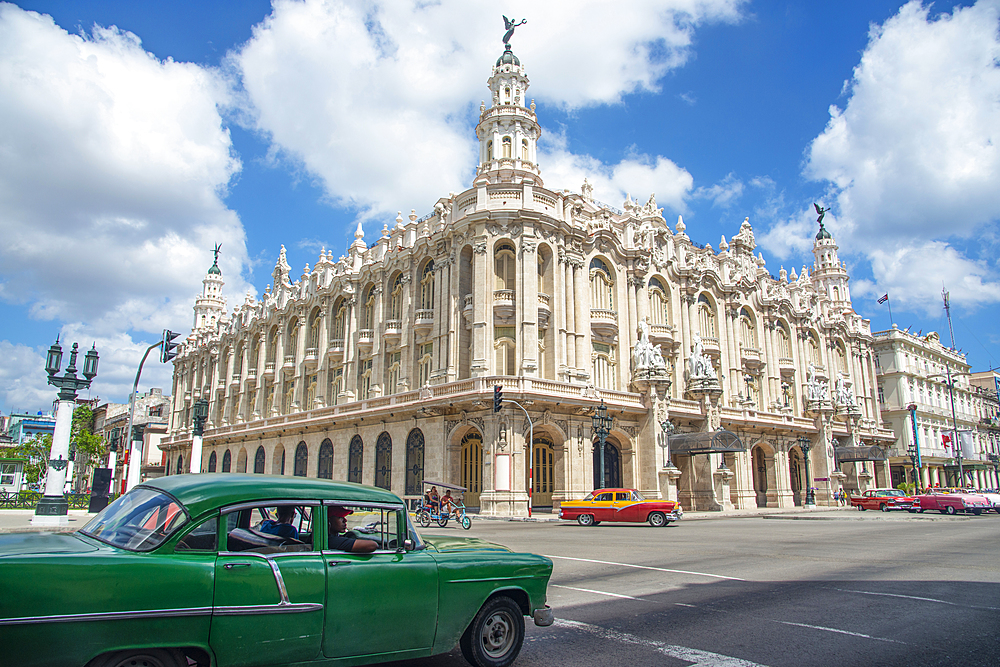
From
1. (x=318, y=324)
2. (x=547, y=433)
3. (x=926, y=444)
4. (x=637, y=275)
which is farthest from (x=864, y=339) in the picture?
(x=318, y=324)

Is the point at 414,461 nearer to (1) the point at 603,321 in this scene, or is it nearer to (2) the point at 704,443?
(1) the point at 603,321

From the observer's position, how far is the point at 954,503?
35656mm

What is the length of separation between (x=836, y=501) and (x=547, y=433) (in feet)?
90.1

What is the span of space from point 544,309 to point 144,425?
62843 mm

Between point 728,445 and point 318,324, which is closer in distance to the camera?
point 728,445

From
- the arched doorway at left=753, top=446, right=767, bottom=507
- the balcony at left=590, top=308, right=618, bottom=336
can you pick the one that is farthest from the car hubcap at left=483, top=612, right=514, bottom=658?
the arched doorway at left=753, top=446, right=767, bottom=507

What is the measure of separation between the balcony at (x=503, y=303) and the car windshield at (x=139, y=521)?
95.9 ft

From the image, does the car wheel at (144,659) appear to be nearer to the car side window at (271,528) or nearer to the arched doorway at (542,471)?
the car side window at (271,528)

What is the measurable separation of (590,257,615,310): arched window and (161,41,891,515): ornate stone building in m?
0.13

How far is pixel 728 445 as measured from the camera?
3550 centimetres

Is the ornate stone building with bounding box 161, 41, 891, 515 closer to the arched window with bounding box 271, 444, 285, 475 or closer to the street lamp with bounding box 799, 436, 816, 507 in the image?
the arched window with bounding box 271, 444, 285, 475

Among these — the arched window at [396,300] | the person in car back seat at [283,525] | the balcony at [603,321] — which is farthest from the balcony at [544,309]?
the person in car back seat at [283,525]

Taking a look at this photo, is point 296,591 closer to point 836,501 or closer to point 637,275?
point 637,275

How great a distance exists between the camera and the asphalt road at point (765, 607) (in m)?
6.40
